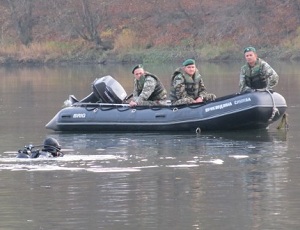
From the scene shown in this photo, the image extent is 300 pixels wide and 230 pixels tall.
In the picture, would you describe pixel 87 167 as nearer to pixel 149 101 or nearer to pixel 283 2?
pixel 149 101

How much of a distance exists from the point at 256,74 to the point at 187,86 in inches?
48.5

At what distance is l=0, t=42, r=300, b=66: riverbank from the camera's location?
5141cm

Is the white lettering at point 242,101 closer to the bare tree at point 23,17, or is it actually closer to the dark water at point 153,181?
the dark water at point 153,181

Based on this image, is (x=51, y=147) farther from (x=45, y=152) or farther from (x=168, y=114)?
(x=168, y=114)

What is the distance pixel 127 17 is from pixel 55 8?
4513mm

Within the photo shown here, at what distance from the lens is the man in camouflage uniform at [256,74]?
19.6m

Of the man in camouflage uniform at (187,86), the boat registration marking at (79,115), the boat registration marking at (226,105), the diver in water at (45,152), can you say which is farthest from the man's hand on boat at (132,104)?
the diver in water at (45,152)

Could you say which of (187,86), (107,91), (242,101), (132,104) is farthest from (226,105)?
(107,91)

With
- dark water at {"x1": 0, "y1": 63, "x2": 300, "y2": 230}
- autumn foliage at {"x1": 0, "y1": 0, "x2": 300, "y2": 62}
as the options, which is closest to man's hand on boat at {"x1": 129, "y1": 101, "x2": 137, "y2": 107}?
dark water at {"x1": 0, "y1": 63, "x2": 300, "y2": 230}

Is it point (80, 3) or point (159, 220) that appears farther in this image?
point (80, 3)

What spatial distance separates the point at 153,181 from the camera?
1421 cm

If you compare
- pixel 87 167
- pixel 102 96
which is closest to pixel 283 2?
pixel 102 96

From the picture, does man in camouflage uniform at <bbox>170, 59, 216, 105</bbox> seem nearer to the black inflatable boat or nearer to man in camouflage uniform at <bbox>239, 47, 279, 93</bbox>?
the black inflatable boat

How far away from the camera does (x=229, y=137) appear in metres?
19.1
